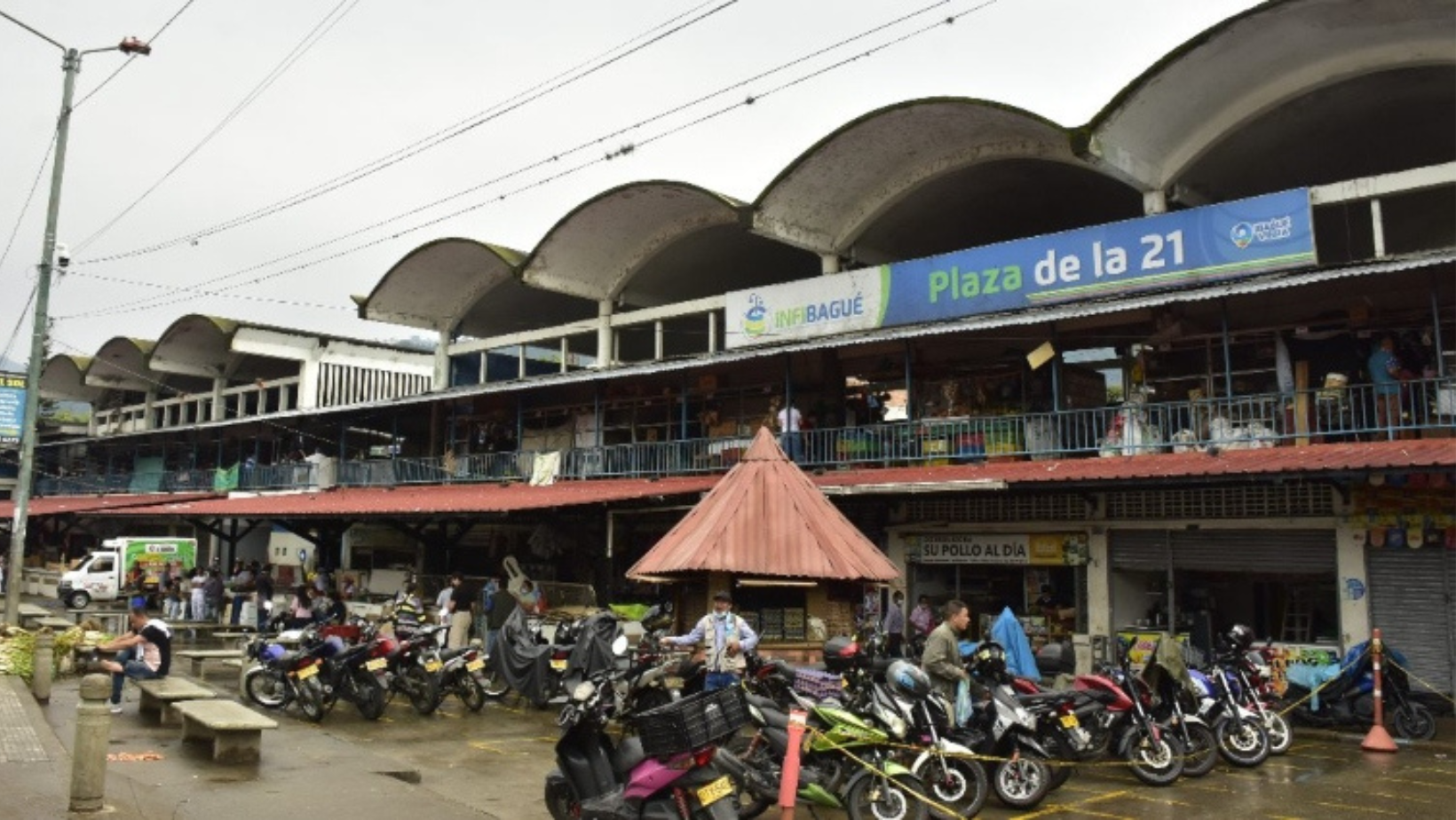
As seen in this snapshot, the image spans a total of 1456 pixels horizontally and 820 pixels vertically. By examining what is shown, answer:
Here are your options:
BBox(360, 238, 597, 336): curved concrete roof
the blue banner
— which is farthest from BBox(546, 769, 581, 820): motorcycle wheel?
BBox(360, 238, 597, 336): curved concrete roof

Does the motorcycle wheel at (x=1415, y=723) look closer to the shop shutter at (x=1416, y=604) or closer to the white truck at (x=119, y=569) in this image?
the shop shutter at (x=1416, y=604)

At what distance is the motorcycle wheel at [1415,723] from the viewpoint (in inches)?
453

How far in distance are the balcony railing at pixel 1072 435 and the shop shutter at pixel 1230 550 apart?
1194 mm

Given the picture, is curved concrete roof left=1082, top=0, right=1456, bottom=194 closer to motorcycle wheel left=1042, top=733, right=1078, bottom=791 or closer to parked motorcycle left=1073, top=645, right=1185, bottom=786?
parked motorcycle left=1073, top=645, right=1185, bottom=786

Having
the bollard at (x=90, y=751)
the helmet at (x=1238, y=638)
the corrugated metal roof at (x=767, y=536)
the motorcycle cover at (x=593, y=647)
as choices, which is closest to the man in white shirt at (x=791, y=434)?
the corrugated metal roof at (x=767, y=536)

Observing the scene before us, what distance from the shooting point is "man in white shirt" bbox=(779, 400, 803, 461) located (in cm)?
1892

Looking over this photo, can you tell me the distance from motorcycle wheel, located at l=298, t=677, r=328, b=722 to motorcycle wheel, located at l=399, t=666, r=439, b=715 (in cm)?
109

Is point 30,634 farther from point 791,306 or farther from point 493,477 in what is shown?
point 791,306

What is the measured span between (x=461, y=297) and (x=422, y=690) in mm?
16580

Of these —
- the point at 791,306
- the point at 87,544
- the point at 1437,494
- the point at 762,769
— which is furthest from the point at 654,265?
the point at 87,544

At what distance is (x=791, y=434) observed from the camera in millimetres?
18906

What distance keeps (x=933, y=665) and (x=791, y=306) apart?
11.4m

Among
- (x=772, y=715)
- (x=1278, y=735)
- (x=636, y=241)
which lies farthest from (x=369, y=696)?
(x=636, y=241)

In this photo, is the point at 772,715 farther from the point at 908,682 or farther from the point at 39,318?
the point at 39,318
